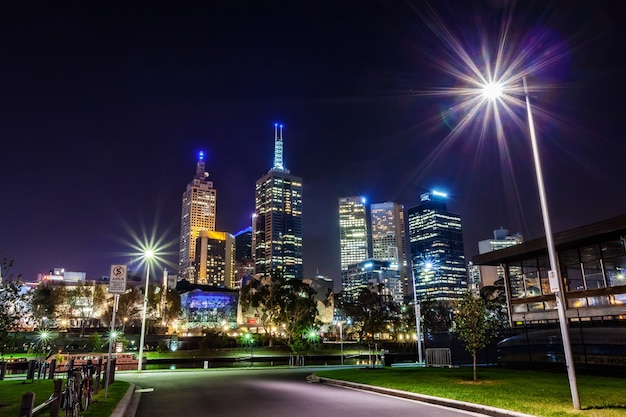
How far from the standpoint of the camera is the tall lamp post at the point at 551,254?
1302cm

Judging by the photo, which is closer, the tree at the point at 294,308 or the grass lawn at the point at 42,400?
the grass lawn at the point at 42,400

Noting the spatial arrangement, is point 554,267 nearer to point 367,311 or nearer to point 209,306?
point 367,311

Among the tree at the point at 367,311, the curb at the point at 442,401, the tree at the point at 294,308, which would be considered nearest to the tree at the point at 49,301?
the tree at the point at 294,308

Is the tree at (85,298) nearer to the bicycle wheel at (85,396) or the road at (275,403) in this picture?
the road at (275,403)

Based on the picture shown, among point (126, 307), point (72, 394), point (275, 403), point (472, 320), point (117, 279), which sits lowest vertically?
point (275, 403)

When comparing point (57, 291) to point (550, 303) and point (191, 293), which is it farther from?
point (550, 303)

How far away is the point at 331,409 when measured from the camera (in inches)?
567

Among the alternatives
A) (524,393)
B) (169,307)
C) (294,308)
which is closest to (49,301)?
(169,307)

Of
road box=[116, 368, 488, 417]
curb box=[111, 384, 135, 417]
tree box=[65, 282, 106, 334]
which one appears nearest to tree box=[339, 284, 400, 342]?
tree box=[65, 282, 106, 334]

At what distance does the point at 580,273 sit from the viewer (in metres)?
30.1

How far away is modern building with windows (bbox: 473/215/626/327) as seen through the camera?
27.2 m

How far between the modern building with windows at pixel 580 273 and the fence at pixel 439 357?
6.62 meters

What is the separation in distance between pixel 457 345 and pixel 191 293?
418ft

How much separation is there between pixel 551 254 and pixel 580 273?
1941cm
